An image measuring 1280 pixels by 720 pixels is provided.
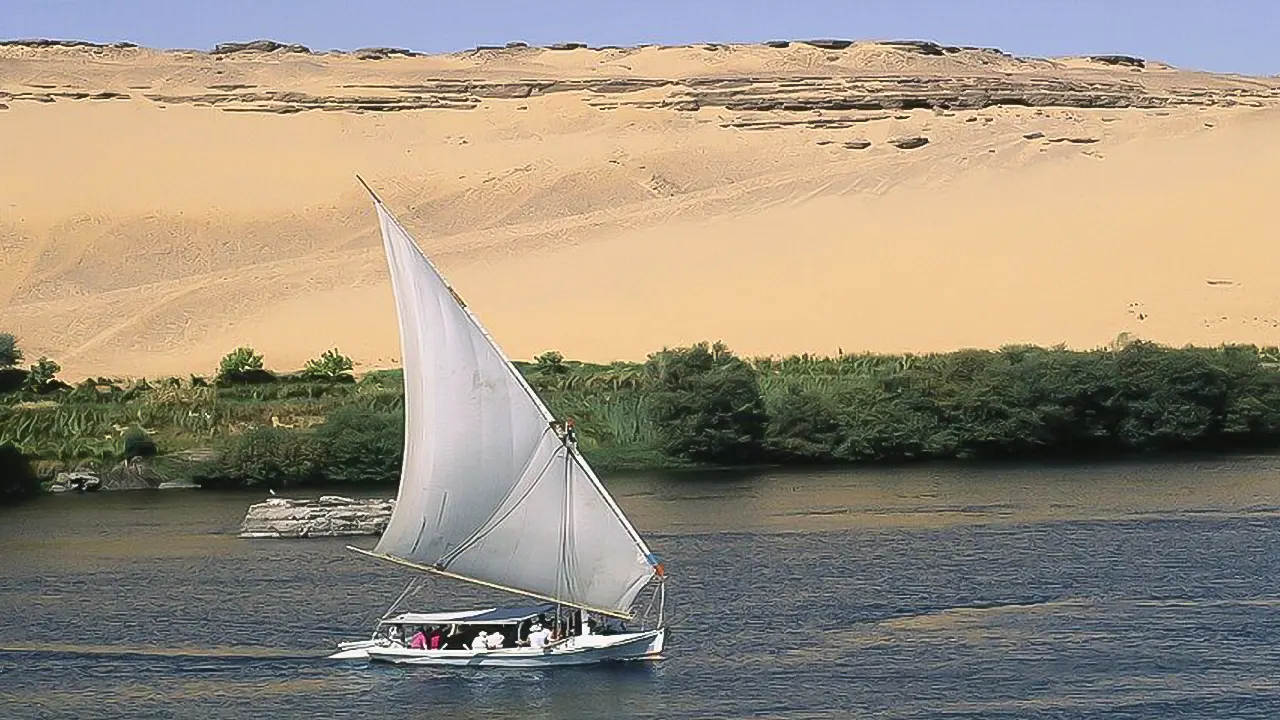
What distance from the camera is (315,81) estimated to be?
8150cm

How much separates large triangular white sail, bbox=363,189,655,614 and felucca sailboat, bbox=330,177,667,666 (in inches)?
0.4

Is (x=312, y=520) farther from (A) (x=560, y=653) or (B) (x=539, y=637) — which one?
(A) (x=560, y=653)

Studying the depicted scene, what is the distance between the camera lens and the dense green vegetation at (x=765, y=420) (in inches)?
1703

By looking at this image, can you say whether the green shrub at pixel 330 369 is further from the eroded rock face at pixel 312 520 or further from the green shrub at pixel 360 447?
the eroded rock face at pixel 312 520

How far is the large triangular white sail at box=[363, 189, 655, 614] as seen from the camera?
24828mm

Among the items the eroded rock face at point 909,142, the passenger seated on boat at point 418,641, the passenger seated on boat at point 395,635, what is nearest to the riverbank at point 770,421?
the passenger seated on boat at point 395,635

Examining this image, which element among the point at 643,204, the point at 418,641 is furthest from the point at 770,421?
the point at 643,204

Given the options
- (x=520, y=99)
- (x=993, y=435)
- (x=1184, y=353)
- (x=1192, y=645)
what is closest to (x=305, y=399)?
(x=993, y=435)

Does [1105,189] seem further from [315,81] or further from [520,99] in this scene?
[315,81]

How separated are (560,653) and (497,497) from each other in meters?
1.85

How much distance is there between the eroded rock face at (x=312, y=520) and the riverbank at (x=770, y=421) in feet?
20.9

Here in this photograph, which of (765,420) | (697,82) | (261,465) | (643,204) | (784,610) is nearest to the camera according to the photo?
(784,610)

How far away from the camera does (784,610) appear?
27656 mm

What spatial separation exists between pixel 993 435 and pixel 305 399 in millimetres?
13818
